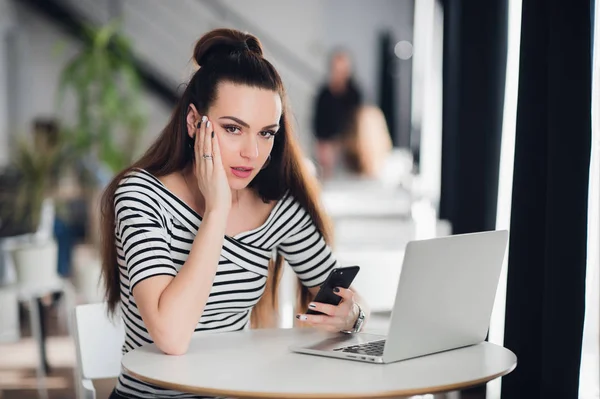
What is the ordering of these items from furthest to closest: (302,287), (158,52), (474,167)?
(158,52) < (474,167) < (302,287)

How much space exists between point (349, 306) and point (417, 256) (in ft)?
1.46

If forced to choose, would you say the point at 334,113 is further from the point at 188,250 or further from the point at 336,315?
the point at 336,315

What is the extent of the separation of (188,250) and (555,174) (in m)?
0.92

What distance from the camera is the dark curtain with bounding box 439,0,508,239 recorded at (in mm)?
3264

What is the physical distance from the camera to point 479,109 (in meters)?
3.34

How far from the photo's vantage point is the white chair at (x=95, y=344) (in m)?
2.14

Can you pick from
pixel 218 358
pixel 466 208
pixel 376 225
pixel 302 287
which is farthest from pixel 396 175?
pixel 218 358

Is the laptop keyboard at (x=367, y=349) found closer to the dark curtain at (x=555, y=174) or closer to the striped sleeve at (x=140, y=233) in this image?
the striped sleeve at (x=140, y=233)

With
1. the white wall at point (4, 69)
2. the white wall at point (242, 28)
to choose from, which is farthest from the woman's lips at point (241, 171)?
the white wall at point (242, 28)

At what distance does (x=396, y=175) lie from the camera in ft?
21.1

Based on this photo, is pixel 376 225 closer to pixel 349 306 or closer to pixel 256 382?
pixel 349 306

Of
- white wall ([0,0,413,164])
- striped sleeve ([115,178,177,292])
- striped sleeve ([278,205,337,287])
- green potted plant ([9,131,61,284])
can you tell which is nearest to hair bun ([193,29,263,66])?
striped sleeve ([115,178,177,292])

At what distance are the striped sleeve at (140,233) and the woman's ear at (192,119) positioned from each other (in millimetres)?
187

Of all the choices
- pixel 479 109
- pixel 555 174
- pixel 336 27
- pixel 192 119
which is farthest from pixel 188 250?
pixel 336 27
